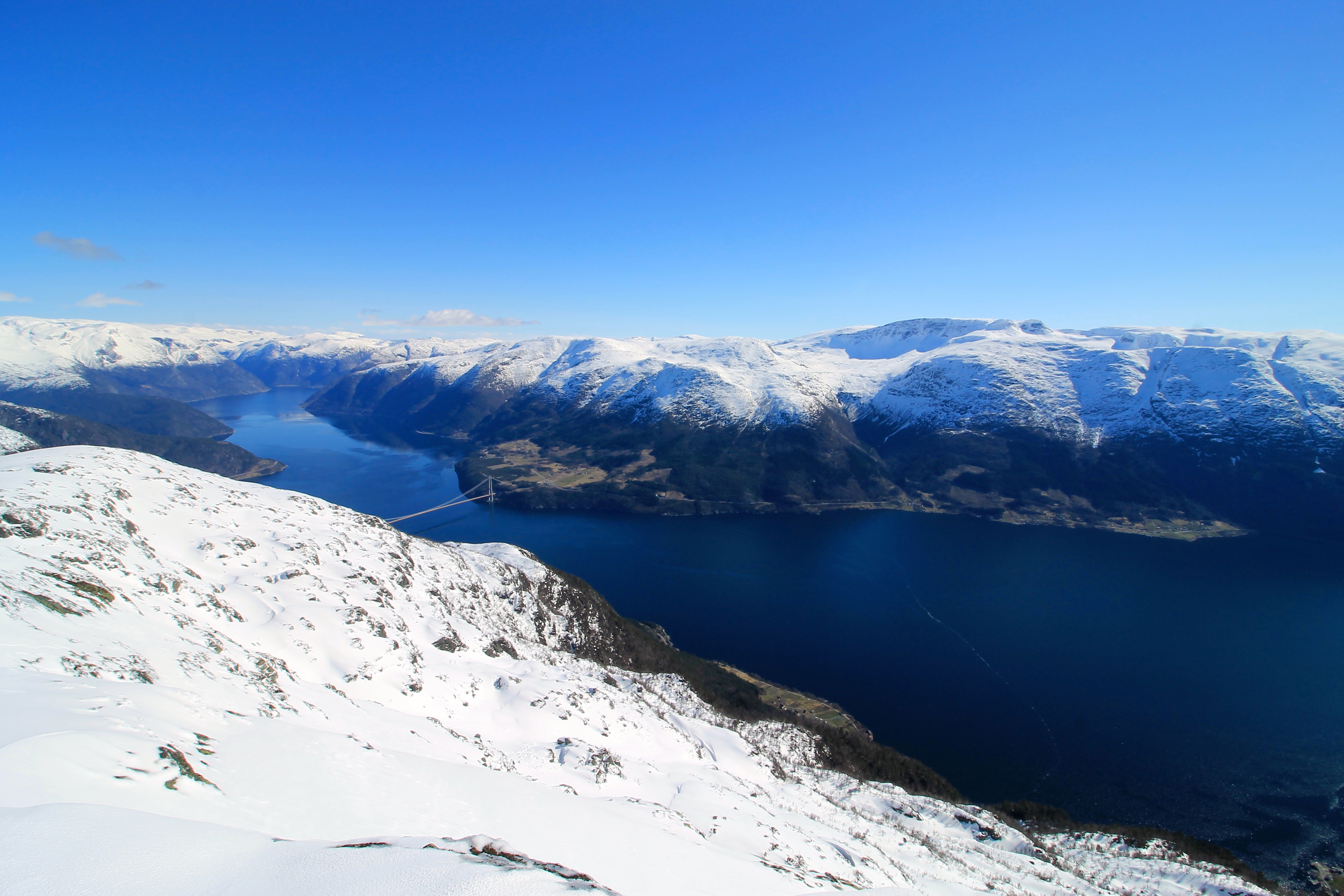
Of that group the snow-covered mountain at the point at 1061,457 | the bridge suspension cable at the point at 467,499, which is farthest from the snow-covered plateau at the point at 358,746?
the snow-covered mountain at the point at 1061,457

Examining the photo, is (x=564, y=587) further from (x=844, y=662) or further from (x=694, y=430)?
(x=694, y=430)

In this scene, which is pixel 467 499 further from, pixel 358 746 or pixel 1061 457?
pixel 1061 457

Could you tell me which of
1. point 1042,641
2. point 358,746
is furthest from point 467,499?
point 358,746

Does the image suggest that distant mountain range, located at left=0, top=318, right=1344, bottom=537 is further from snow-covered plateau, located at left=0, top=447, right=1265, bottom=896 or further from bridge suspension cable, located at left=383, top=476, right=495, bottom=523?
snow-covered plateau, located at left=0, top=447, right=1265, bottom=896

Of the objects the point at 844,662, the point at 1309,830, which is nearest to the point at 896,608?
the point at 844,662

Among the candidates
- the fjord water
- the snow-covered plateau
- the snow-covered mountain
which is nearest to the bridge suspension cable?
the fjord water

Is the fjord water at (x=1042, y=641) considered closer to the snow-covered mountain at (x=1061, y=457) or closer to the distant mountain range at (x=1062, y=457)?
the distant mountain range at (x=1062, y=457)
